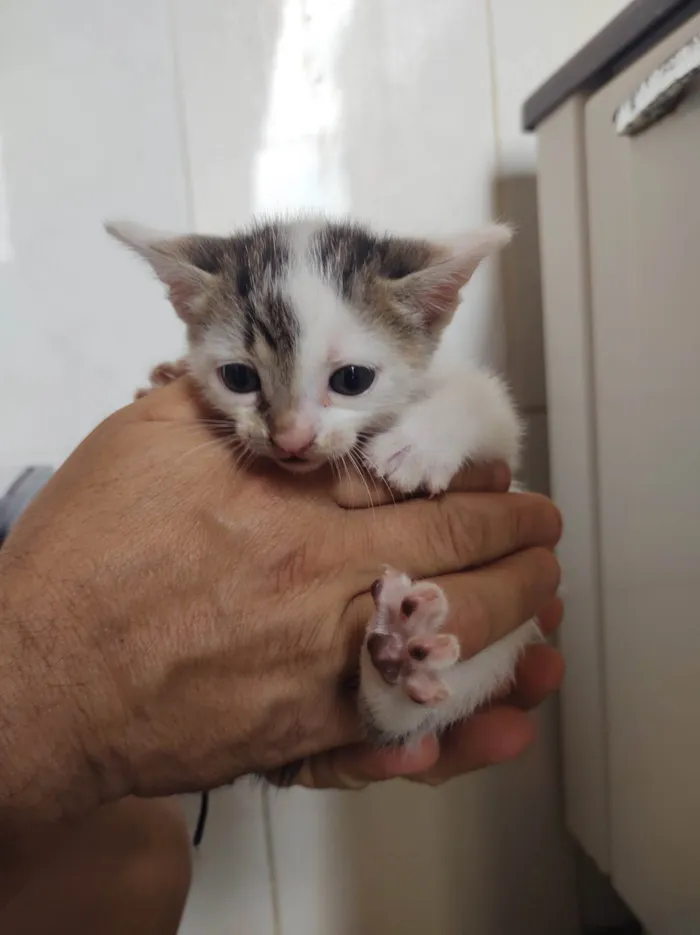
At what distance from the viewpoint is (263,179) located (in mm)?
1187

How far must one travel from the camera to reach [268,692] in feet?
2.24

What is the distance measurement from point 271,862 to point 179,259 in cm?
110

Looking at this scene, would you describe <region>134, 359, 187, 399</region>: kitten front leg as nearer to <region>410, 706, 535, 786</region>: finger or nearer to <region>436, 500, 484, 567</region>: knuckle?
A: <region>436, 500, 484, 567</region>: knuckle

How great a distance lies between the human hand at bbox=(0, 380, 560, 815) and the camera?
62 cm

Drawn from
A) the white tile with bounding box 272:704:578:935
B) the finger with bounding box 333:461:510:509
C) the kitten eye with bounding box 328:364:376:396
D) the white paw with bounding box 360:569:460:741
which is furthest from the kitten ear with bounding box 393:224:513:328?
the white tile with bounding box 272:704:578:935

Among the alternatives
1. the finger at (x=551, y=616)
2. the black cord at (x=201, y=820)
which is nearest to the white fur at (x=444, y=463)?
the finger at (x=551, y=616)

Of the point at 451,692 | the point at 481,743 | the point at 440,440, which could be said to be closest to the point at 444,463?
the point at 440,440

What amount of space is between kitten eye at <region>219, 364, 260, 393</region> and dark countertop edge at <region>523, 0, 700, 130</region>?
61 cm

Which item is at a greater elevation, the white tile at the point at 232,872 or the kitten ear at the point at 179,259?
the kitten ear at the point at 179,259

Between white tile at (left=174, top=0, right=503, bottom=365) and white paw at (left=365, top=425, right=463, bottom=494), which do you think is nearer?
white paw at (left=365, top=425, right=463, bottom=494)

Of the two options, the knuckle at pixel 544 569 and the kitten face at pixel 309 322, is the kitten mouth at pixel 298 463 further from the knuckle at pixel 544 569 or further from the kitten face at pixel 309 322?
the knuckle at pixel 544 569

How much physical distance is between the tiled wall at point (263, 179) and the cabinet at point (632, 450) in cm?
21

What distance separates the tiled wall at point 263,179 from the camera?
113 cm

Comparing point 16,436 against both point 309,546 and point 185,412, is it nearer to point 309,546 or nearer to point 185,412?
point 185,412
